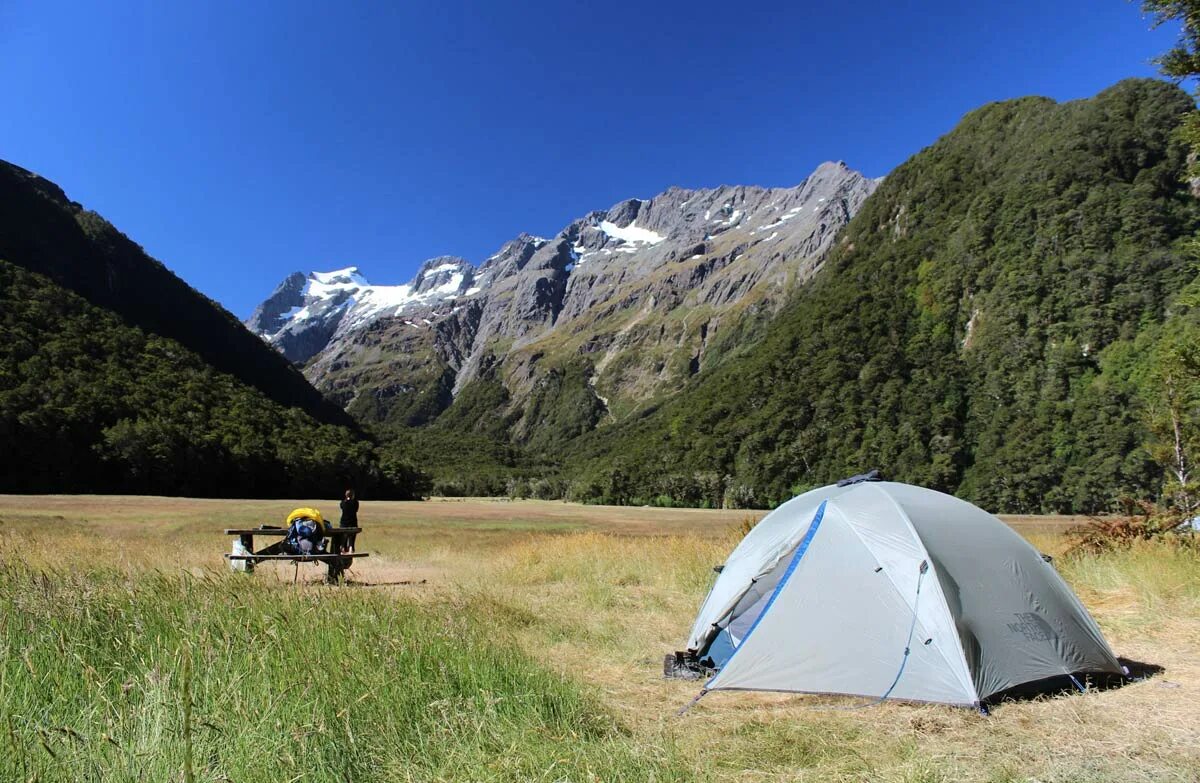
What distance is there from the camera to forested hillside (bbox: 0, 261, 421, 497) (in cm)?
7525

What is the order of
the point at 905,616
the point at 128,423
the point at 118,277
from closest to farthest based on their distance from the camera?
the point at 905,616
the point at 128,423
the point at 118,277

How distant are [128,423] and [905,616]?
318ft

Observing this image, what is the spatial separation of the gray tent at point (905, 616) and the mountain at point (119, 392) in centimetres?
8755

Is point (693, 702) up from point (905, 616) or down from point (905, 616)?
down

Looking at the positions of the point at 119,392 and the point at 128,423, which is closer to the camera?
the point at 128,423

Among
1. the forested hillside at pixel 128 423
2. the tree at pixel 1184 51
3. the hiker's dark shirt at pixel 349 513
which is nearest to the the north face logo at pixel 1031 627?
the tree at pixel 1184 51

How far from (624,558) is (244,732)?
1377 centimetres

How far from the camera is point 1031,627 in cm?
703

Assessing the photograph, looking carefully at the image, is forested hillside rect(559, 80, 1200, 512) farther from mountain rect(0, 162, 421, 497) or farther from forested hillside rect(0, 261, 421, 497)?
mountain rect(0, 162, 421, 497)

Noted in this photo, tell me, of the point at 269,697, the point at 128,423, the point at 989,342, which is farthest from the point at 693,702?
the point at 989,342

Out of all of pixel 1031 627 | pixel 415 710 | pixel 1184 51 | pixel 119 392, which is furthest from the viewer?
pixel 119 392

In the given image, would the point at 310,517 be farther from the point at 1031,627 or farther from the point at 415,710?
the point at 1031,627

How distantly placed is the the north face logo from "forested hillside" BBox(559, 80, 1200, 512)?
339 ft

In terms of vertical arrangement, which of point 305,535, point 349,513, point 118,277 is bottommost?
point 305,535
